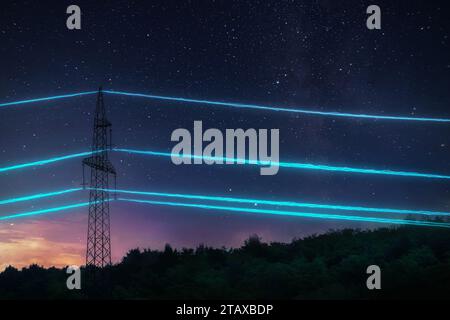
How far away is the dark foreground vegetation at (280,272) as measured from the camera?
47969 mm

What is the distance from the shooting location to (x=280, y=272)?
55.0m

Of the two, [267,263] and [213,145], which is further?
[267,263]

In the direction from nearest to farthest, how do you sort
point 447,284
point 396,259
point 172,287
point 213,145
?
point 213,145, point 447,284, point 396,259, point 172,287

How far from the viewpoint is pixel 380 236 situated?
63.3 m

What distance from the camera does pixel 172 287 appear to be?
59031mm

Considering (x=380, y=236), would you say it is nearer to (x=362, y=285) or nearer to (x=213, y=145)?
(x=362, y=285)

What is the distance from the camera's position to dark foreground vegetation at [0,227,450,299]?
4797cm

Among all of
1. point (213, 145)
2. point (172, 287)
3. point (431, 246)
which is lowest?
point (172, 287)
